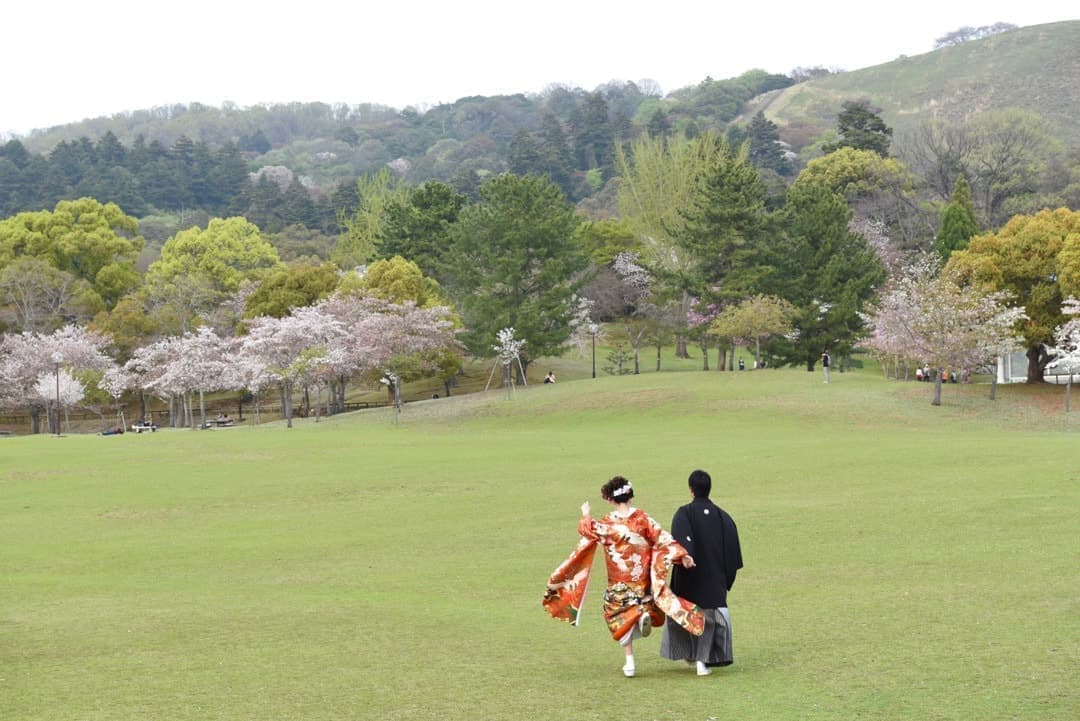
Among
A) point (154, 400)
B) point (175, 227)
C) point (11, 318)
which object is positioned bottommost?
point (154, 400)

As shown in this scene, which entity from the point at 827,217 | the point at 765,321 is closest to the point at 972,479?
the point at 765,321

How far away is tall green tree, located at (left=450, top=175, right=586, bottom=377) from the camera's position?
75.6m

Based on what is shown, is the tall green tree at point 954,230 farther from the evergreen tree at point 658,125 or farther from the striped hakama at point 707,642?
the evergreen tree at point 658,125

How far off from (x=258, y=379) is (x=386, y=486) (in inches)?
1548

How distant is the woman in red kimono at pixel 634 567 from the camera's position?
11469 millimetres

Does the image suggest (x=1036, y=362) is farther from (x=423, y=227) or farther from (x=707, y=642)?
(x=707, y=642)

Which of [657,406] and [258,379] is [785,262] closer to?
[657,406]

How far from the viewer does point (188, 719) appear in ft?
33.5

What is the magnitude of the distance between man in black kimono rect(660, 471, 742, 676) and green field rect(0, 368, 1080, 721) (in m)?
0.26

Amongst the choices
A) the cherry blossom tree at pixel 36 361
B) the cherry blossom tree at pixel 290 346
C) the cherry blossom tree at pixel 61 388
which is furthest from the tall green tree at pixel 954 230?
the cherry blossom tree at pixel 61 388

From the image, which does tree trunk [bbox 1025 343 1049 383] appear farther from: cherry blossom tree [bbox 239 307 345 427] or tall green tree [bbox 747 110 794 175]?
tall green tree [bbox 747 110 794 175]

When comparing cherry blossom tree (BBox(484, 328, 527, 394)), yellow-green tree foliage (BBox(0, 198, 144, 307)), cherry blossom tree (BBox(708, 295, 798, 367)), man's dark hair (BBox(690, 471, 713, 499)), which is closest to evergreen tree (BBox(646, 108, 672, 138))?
yellow-green tree foliage (BBox(0, 198, 144, 307))

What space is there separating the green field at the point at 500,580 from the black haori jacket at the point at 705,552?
793 millimetres

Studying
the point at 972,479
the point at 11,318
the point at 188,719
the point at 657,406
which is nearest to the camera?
the point at 188,719
